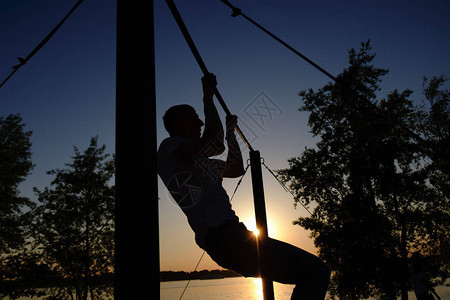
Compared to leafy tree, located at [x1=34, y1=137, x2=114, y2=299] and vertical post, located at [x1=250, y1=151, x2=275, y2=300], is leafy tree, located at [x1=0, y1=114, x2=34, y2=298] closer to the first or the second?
leafy tree, located at [x1=34, y1=137, x2=114, y2=299]

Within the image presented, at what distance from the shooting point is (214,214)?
5.96 feet

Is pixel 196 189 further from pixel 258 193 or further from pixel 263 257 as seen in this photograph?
pixel 258 193

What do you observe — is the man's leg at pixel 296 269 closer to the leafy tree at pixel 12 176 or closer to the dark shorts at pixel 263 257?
the dark shorts at pixel 263 257

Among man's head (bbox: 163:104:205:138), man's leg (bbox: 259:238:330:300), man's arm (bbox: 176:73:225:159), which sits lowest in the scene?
man's leg (bbox: 259:238:330:300)

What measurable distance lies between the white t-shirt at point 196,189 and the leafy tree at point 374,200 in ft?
60.9

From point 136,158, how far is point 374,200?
69.1ft

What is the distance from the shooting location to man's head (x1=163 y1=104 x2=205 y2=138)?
2260mm

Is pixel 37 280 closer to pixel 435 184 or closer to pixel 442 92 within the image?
pixel 435 184

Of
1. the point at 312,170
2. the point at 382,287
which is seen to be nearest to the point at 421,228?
the point at 382,287

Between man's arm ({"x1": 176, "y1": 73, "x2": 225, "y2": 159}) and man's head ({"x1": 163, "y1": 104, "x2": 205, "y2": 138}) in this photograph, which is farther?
man's head ({"x1": 163, "y1": 104, "x2": 205, "y2": 138})

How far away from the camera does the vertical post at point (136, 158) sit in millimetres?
1467

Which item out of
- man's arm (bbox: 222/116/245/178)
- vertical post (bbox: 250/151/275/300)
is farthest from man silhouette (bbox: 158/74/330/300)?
vertical post (bbox: 250/151/275/300)

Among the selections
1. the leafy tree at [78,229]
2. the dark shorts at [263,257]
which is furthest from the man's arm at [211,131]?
the leafy tree at [78,229]

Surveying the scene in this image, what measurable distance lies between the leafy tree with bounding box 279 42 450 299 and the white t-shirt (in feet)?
60.9
